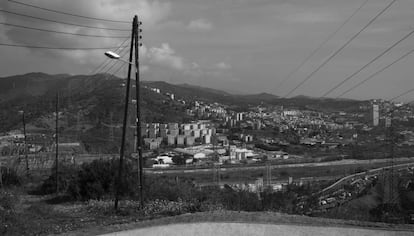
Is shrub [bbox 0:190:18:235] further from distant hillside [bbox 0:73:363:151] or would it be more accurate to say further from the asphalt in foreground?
distant hillside [bbox 0:73:363:151]

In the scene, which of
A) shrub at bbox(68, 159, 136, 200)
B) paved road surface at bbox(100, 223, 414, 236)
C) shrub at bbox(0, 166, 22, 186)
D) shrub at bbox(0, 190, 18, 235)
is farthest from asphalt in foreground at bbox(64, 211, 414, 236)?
shrub at bbox(0, 166, 22, 186)

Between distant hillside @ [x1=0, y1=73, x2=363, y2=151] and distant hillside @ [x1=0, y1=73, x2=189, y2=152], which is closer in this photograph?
distant hillside @ [x1=0, y1=73, x2=363, y2=151]

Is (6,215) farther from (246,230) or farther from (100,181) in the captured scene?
(246,230)

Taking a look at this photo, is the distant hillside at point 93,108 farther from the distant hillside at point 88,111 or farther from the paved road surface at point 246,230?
the paved road surface at point 246,230

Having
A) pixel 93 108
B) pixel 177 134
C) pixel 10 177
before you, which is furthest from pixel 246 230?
pixel 177 134

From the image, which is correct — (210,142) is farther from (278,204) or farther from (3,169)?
(278,204)

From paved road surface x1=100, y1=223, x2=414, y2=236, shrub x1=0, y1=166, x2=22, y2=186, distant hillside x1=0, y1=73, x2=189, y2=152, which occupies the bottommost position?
shrub x1=0, y1=166, x2=22, y2=186

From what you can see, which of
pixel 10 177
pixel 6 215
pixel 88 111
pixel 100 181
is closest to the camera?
pixel 6 215

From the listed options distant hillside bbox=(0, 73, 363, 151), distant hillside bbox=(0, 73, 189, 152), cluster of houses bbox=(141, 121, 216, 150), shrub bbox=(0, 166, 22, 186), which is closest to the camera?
shrub bbox=(0, 166, 22, 186)
